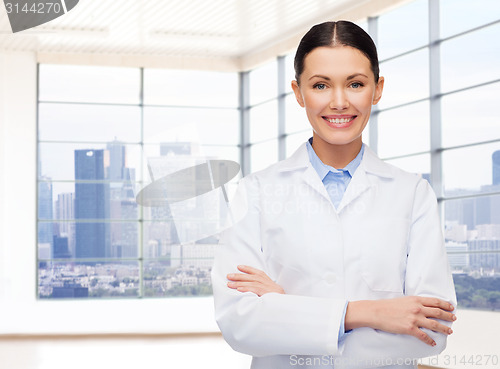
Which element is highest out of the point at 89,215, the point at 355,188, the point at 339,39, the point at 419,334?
the point at 339,39

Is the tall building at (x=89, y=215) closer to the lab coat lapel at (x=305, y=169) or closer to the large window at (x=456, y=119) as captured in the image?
the large window at (x=456, y=119)

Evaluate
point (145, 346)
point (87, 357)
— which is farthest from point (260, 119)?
point (87, 357)

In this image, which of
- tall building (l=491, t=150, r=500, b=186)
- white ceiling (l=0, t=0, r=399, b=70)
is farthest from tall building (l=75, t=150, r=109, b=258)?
tall building (l=491, t=150, r=500, b=186)

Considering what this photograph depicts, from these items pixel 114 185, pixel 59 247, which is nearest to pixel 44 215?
pixel 59 247

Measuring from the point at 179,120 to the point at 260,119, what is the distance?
1.57m

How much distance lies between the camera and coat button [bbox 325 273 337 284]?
5.32 ft

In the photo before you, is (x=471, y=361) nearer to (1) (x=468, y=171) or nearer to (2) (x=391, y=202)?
(1) (x=468, y=171)

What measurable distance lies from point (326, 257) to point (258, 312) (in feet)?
0.66

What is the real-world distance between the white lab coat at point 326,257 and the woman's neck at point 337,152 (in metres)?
0.04

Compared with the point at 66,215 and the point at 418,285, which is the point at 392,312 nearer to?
the point at 418,285

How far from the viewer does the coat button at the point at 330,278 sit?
5.32ft

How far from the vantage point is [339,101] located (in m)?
1.58

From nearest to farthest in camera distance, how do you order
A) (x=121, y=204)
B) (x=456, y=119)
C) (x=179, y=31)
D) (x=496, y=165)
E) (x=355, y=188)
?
(x=355, y=188), (x=496, y=165), (x=456, y=119), (x=179, y=31), (x=121, y=204)

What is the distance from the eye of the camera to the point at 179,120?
46.1 feet
